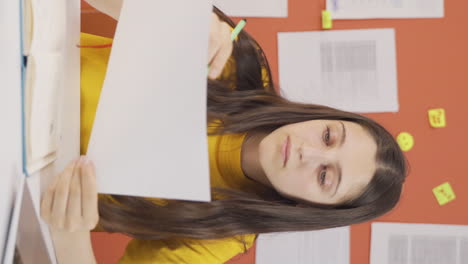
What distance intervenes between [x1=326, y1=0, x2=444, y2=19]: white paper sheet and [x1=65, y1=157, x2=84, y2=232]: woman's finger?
3.92 ft

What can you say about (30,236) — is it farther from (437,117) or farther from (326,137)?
(437,117)

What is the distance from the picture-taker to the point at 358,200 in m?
0.96

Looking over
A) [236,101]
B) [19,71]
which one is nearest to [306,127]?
[236,101]

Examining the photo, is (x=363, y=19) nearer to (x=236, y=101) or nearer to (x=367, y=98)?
(x=367, y=98)

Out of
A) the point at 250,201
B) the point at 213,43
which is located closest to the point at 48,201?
the point at 213,43

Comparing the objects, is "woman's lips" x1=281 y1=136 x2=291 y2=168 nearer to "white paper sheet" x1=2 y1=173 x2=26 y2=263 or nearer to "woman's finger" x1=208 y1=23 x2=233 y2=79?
"woman's finger" x1=208 y1=23 x2=233 y2=79

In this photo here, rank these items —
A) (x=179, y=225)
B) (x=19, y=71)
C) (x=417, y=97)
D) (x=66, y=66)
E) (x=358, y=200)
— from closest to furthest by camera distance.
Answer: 1. (x=19, y=71)
2. (x=66, y=66)
3. (x=179, y=225)
4. (x=358, y=200)
5. (x=417, y=97)

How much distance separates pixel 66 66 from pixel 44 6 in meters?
0.11

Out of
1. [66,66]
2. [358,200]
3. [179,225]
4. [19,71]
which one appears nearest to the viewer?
[19,71]

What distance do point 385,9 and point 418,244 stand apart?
0.79 meters

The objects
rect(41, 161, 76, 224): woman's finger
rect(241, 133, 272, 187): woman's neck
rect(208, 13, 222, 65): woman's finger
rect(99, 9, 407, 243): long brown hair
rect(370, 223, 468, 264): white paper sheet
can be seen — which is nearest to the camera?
rect(41, 161, 76, 224): woman's finger

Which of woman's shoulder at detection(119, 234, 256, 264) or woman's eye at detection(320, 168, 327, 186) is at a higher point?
woman's eye at detection(320, 168, 327, 186)

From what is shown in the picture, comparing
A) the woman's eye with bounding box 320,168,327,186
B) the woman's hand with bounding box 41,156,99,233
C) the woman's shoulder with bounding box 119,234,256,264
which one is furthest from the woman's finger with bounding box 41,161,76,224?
the woman's eye with bounding box 320,168,327,186

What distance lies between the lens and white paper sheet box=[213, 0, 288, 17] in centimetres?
148
